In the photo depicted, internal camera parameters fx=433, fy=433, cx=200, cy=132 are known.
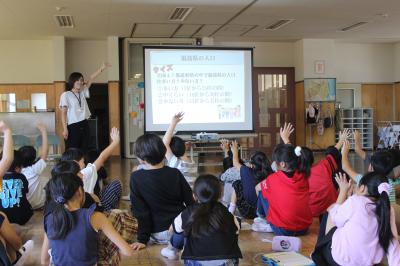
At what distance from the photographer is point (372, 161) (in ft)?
10.2

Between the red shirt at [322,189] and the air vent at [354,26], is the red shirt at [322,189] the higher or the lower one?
the lower one

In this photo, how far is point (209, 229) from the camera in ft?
6.68

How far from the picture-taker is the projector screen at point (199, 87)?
5465 mm

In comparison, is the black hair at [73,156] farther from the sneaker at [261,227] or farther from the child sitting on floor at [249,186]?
the sneaker at [261,227]

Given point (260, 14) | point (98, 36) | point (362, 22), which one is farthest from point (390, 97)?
point (98, 36)

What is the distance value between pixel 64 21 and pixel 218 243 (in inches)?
278

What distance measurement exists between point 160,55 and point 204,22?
3200 millimetres

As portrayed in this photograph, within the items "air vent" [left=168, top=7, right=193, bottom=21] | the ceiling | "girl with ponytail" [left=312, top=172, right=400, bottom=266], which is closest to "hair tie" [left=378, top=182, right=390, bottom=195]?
"girl with ponytail" [left=312, top=172, right=400, bottom=266]

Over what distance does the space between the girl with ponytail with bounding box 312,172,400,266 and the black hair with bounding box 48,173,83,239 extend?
3.97 ft

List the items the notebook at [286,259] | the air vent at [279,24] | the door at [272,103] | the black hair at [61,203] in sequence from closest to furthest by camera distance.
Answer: the black hair at [61,203] < the notebook at [286,259] < the air vent at [279,24] < the door at [272,103]

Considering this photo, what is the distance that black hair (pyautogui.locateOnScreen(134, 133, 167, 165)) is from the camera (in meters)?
2.59

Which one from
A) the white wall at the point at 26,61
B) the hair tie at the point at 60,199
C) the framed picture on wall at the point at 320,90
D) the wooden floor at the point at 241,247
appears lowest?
the wooden floor at the point at 241,247

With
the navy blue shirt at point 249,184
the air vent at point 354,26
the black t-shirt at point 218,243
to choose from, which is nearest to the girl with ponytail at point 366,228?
the black t-shirt at point 218,243

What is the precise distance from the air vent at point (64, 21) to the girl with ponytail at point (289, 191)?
5.93 metres
